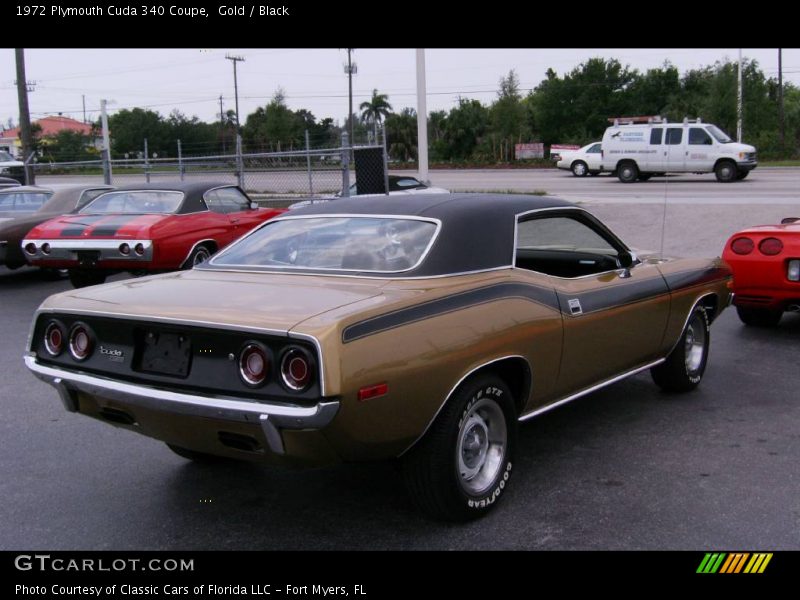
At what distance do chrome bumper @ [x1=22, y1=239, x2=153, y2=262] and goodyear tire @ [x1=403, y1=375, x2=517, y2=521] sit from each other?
6.30m

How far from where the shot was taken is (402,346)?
3.28 metres

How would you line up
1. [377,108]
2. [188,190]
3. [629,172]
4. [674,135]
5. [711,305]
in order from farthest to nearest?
[377,108] → [629,172] → [674,135] → [188,190] → [711,305]

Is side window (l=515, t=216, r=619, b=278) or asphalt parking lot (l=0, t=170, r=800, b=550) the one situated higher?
side window (l=515, t=216, r=619, b=278)

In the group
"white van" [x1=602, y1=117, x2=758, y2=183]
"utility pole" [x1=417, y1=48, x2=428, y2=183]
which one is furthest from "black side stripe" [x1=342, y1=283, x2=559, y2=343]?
"white van" [x1=602, y1=117, x2=758, y2=183]

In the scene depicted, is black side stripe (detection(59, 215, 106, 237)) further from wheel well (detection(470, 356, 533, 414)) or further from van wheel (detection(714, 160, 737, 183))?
van wheel (detection(714, 160, 737, 183))

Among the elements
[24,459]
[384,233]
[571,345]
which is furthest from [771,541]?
[24,459]

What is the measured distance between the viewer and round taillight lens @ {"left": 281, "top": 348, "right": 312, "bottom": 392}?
3.05 m

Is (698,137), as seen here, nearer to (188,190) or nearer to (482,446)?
(188,190)

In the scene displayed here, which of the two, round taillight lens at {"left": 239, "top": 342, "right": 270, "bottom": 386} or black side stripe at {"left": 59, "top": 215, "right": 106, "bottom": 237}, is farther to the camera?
black side stripe at {"left": 59, "top": 215, "right": 106, "bottom": 237}

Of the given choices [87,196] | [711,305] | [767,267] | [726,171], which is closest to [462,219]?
[711,305]

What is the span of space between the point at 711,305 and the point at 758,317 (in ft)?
7.41

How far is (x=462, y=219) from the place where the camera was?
4168 mm
